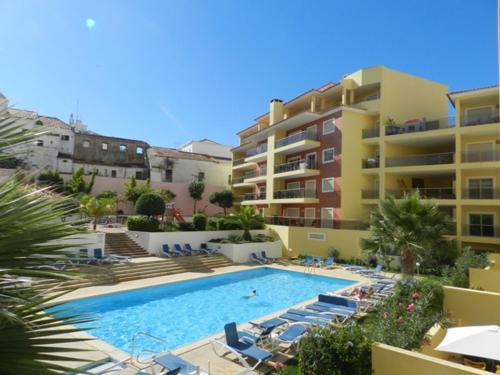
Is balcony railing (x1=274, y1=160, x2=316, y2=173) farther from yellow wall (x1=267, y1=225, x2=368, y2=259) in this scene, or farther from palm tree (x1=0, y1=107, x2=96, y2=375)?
palm tree (x1=0, y1=107, x2=96, y2=375)

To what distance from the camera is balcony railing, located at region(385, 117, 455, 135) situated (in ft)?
81.3

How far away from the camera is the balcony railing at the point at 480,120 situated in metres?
22.4

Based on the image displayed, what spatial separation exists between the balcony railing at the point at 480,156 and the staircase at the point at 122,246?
23.3 m

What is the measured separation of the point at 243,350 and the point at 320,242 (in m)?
19.3

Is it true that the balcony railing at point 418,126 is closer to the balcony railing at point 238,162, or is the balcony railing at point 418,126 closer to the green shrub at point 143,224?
the green shrub at point 143,224

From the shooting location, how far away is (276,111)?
3678 centimetres

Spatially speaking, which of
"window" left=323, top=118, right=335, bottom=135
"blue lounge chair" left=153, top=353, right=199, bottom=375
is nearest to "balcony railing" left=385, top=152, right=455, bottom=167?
"window" left=323, top=118, right=335, bottom=135

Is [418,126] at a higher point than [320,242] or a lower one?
higher

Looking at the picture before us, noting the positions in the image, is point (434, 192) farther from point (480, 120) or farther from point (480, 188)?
point (480, 120)

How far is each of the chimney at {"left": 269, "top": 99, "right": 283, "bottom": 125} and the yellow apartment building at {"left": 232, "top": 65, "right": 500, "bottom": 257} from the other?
2139 millimetres

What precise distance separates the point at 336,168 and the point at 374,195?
377cm

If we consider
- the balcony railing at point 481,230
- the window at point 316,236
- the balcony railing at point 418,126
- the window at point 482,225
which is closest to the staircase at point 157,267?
the window at point 316,236

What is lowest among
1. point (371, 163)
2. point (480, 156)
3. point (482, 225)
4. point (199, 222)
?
point (199, 222)

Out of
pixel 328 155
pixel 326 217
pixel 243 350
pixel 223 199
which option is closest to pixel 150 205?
pixel 326 217
